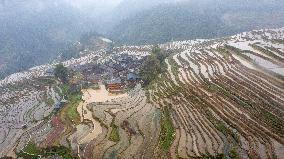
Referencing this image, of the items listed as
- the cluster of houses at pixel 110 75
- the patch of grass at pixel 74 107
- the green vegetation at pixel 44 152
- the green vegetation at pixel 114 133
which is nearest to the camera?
the green vegetation at pixel 44 152

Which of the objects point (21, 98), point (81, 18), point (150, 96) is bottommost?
point (81, 18)

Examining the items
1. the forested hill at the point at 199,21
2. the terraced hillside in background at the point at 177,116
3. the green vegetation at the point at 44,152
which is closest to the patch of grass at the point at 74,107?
the terraced hillside in background at the point at 177,116

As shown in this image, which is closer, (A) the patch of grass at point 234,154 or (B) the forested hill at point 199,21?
(A) the patch of grass at point 234,154

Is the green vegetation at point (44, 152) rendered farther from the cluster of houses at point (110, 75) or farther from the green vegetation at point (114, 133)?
the cluster of houses at point (110, 75)

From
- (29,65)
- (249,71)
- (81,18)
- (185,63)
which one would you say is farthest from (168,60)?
(81,18)

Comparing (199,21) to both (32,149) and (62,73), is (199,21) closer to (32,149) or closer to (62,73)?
(62,73)

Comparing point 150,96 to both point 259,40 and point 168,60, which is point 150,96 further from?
point 259,40

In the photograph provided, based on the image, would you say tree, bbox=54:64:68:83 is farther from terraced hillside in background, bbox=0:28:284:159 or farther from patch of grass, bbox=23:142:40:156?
patch of grass, bbox=23:142:40:156

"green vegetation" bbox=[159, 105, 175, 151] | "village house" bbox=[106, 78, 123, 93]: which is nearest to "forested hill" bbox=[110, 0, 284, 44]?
"village house" bbox=[106, 78, 123, 93]
